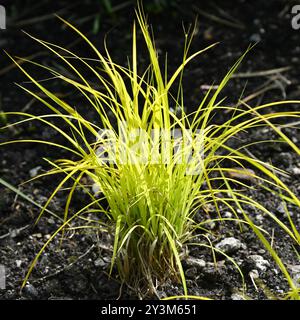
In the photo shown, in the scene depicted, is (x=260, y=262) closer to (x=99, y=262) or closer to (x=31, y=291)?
(x=99, y=262)

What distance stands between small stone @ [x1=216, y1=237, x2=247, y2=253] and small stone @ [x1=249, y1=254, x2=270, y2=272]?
0.05 metres

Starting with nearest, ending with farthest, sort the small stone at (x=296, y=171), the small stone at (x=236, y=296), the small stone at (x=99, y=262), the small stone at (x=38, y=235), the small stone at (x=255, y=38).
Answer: the small stone at (x=236, y=296) < the small stone at (x=99, y=262) < the small stone at (x=38, y=235) < the small stone at (x=296, y=171) < the small stone at (x=255, y=38)

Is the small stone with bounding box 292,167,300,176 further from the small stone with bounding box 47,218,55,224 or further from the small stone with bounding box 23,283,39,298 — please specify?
the small stone with bounding box 23,283,39,298

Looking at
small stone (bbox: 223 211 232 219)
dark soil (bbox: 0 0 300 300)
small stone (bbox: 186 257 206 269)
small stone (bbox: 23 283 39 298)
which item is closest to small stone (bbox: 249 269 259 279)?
dark soil (bbox: 0 0 300 300)

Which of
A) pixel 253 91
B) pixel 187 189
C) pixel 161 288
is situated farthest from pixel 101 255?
pixel 253 91

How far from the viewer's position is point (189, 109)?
2.27 m

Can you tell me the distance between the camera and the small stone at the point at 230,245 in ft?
5.86

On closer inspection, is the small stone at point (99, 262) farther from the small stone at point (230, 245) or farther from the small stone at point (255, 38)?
the small stone at point (255, 38)

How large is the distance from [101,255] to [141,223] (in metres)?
0.23

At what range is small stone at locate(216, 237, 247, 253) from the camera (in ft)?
5.86

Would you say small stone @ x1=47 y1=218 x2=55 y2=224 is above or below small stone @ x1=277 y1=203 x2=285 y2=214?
below

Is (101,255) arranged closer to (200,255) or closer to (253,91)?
(200,255)

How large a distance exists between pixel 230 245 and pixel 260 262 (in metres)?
0.09

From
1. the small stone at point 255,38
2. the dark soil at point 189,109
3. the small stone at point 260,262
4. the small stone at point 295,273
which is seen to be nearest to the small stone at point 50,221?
the dark soil at point 189,109
